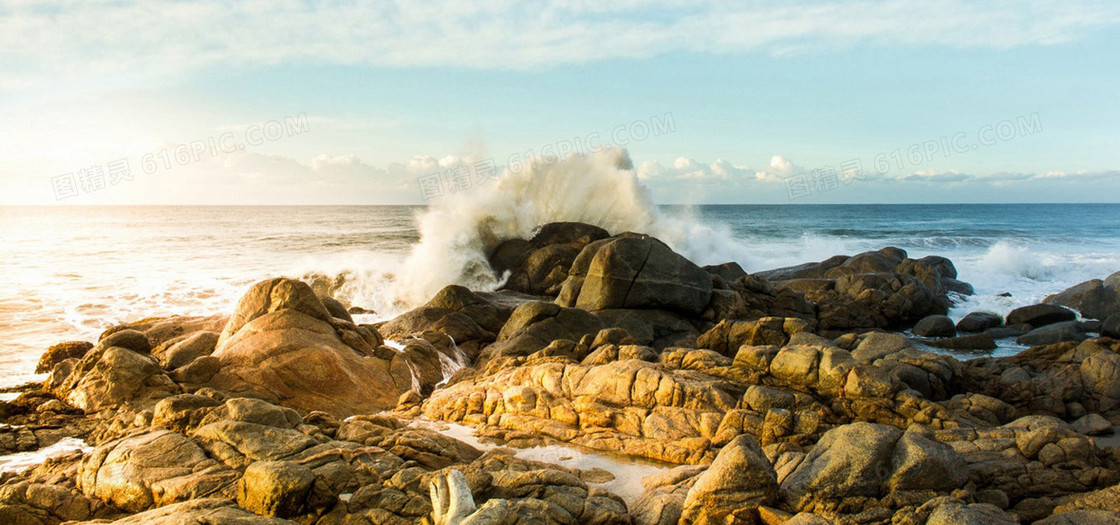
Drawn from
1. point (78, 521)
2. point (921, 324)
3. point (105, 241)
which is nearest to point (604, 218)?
point (921, 324)

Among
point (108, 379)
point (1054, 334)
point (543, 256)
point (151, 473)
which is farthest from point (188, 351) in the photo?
point (1054, 334)

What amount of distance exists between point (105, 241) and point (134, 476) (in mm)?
49510

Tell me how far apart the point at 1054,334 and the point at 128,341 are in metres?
20.2

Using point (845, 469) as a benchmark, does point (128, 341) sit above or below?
above

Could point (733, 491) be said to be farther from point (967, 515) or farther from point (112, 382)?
point (112, 382)

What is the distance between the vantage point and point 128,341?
1125 cm

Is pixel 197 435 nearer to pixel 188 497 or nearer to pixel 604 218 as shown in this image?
pixel 188 497

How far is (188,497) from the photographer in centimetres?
600

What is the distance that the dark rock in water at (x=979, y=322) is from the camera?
19.2 meters

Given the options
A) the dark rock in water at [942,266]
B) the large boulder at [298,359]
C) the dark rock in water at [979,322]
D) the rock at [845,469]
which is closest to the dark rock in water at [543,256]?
the large boulder at [298,359]

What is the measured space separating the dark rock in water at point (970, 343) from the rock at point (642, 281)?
236 inches

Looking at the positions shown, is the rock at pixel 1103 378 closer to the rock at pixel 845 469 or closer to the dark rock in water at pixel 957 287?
the rock at pixel 845 469

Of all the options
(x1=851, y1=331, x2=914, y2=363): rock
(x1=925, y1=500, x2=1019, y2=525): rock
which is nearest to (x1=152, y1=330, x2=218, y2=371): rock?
(x1=925, y1=500, x2=1019, y2=525): rock

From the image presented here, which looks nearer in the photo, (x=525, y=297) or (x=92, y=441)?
(x=92, y=441)
